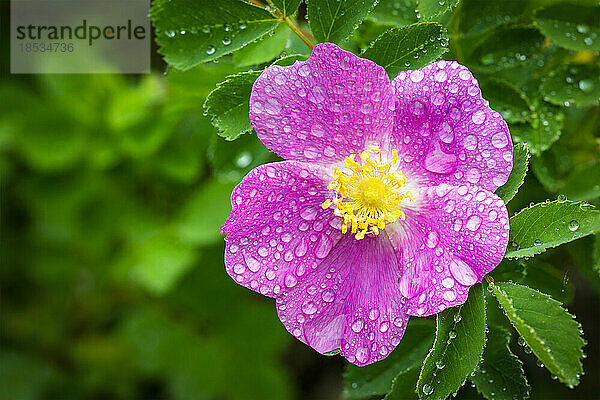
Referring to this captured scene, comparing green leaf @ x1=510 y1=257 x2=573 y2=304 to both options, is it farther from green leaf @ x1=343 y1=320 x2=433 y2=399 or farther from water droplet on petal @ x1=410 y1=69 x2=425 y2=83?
water droplet on petal @ x1=410 y1=69 x2=425 y2=83

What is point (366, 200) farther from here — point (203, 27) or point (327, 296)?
point (203, 27)

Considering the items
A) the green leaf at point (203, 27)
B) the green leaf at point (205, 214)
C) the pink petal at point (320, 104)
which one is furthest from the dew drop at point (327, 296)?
the green leaf at point (205, 214)

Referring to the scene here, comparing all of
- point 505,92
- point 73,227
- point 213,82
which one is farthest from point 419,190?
point 73,227

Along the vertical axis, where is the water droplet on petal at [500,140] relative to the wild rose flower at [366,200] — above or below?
above

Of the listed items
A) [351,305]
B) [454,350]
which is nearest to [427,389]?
[454,350]

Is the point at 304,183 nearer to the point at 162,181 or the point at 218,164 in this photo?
the point at 218,164

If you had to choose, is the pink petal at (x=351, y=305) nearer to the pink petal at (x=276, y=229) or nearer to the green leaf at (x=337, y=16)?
the pink petal at (x=276, y=229)
